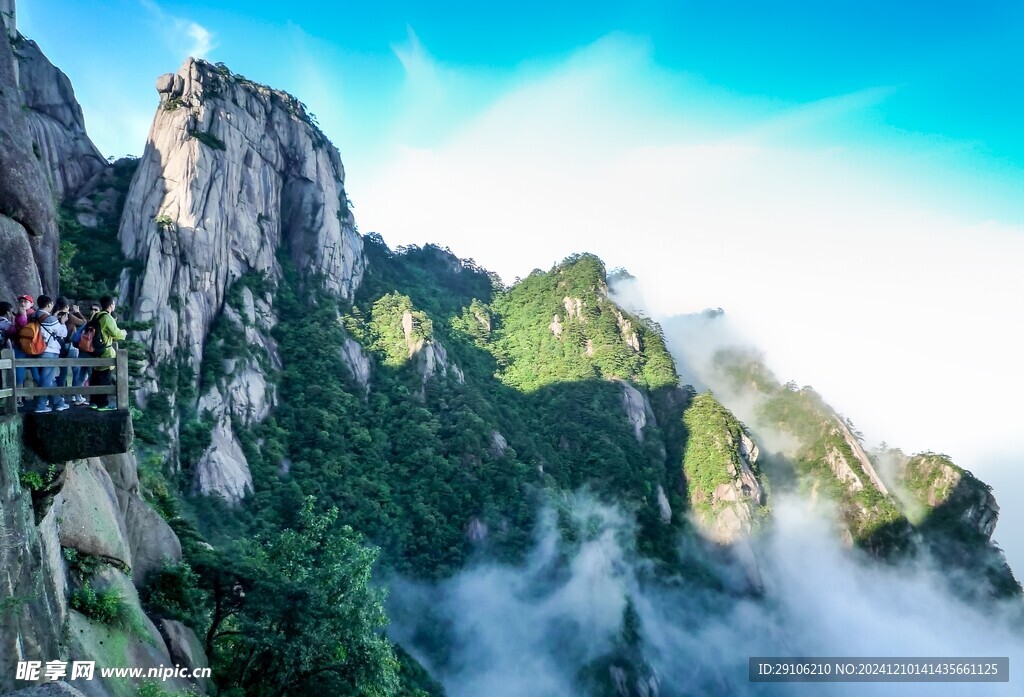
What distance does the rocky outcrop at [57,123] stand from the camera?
144ft

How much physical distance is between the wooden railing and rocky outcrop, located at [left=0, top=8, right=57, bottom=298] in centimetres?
434

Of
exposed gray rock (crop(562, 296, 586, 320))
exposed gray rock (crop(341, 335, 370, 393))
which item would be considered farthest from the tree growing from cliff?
exposed gray rock (crop(562, 296, 586, 320))

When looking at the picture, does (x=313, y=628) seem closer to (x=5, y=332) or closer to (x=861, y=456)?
(x=5, y=332)

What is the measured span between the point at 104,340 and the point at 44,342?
35.2 inches

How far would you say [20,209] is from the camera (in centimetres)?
1296

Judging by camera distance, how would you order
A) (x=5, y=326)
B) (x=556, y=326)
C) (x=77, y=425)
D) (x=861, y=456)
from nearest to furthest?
(x=5, y=326)
(x=77, y=425)
(x=861, y=456)
(x=556, y=326)

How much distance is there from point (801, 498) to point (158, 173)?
246 feet

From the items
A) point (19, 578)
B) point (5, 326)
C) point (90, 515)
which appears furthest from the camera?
point (90, 515)

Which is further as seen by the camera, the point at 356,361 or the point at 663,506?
the point at 663,506

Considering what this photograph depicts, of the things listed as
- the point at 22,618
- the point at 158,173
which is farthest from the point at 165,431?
the point at 22,618

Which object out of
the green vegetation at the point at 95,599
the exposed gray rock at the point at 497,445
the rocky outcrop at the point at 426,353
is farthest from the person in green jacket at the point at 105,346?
the rocky outcrop at the point at 426,353

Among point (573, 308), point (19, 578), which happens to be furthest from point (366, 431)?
point (573, 308)

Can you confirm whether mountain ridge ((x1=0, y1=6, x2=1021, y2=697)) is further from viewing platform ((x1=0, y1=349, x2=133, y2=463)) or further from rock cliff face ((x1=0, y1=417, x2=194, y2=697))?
viewing platform ((x1=0, y1=349, x2=133, y2=463))

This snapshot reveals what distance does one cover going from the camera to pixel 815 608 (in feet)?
191
